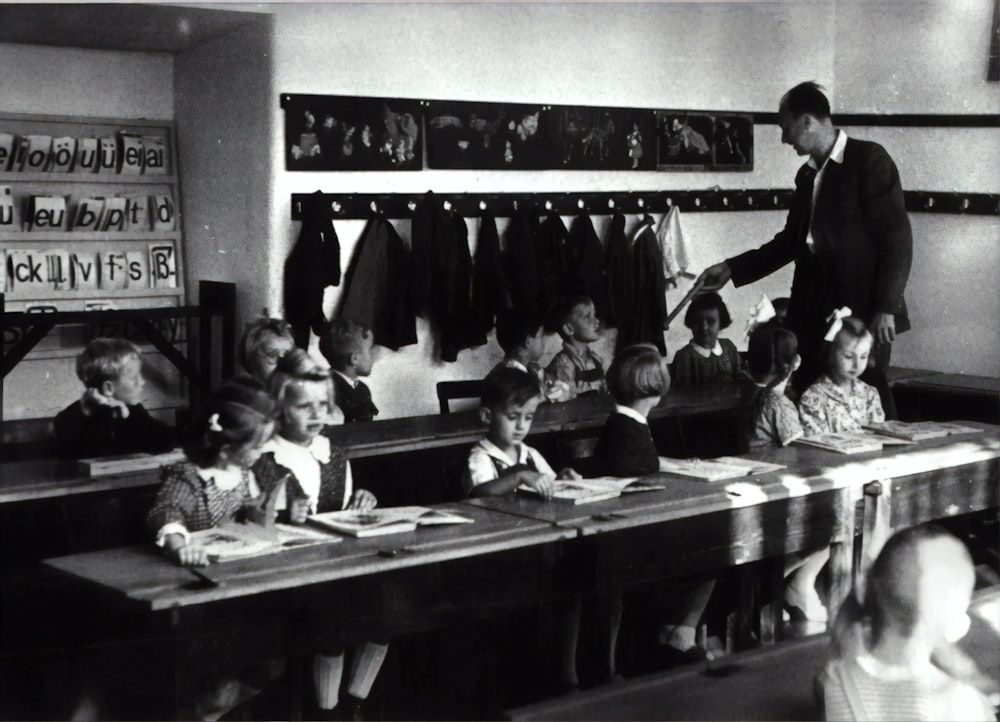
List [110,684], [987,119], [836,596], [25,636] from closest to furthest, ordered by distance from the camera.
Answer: [110,684] → [25,636] → [836,596] → [987,119]

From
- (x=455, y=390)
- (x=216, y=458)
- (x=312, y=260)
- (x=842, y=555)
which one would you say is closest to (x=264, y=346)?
(x=312, y=260)

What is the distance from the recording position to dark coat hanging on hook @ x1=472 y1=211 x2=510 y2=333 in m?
4.94

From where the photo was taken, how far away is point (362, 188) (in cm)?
475

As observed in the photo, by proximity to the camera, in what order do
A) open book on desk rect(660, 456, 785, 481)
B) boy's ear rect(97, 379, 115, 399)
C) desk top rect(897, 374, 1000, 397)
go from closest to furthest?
open book on desk rect(660, 456, 785, 481)
boy's ear rect(97, 379, 115, 399)
desk top rect(897, 374, 1000, 397)

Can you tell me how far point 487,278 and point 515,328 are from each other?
0.83ft

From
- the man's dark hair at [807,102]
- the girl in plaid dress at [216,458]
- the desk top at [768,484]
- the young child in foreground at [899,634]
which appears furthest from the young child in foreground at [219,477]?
the man's dark hair at [807,102]

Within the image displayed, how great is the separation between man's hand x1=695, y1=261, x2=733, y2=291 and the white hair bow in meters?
0.53

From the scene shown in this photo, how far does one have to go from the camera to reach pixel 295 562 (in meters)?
2.60

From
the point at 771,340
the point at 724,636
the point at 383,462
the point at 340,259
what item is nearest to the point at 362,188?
the point at 340,259

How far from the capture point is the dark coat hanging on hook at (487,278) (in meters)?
4.94

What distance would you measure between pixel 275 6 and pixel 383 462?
1.57 m

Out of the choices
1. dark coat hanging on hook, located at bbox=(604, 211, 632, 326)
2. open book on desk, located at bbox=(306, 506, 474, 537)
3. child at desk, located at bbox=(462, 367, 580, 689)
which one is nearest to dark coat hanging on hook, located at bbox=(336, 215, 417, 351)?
dark coat hanging on hook, located at bbox=(604, 211, 632, 326)

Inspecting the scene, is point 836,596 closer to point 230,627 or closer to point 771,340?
point 771,340

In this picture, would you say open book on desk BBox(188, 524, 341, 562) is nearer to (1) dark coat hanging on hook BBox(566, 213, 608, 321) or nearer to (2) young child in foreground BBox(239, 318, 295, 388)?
(2) young child in foreground BBox(239, 318, 295, 388)
